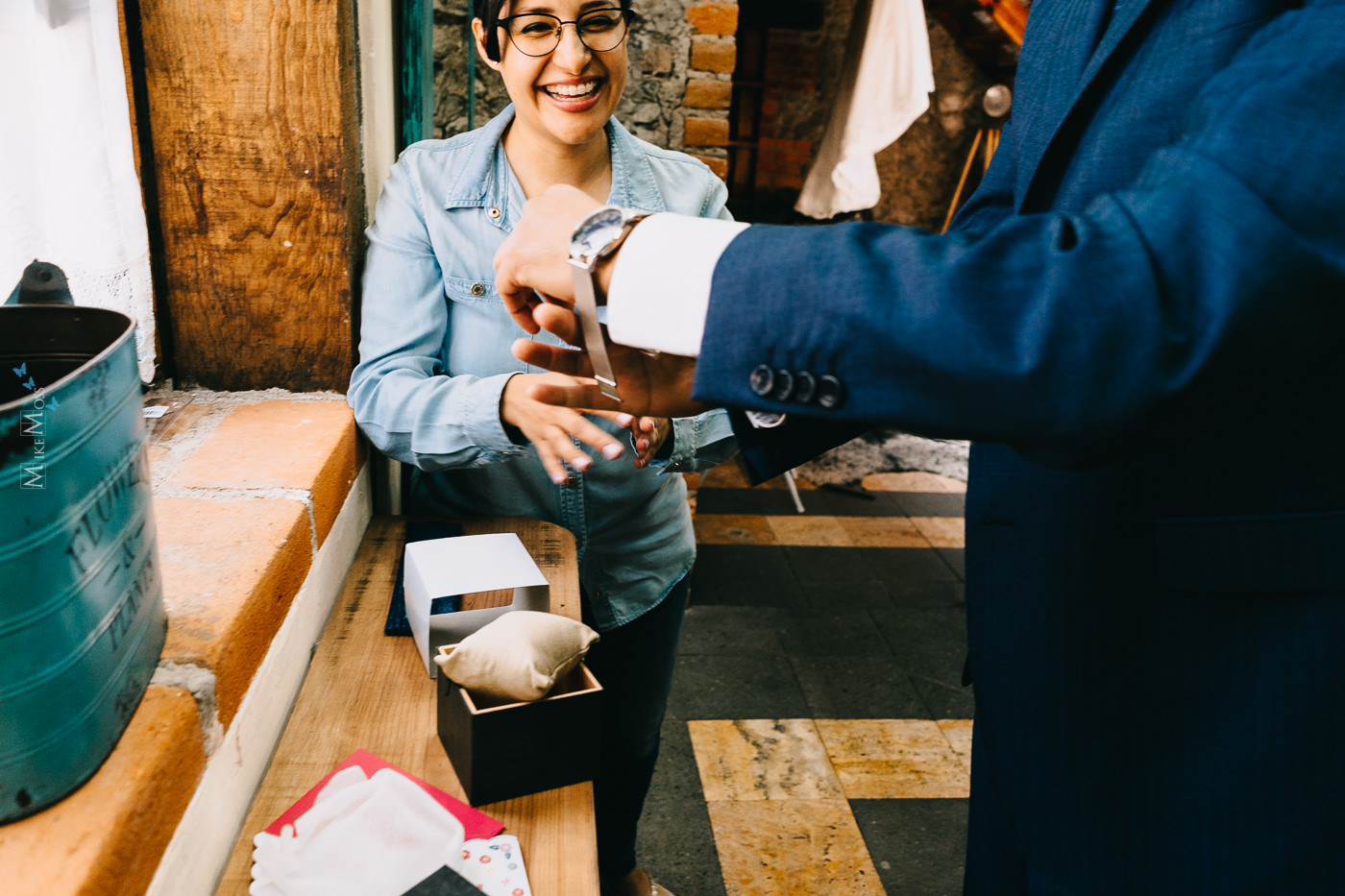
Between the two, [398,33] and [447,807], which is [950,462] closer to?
[398,33]

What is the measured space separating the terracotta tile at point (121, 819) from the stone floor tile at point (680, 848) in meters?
1.60

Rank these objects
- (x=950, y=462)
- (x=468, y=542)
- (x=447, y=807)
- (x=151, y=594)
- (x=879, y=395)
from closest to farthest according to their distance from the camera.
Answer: (x=879, y=395) < (x=151, y=594) < (x=447, y=807) < (x=468, y=542) < (x=950, y=462)

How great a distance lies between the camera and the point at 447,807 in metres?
0.95

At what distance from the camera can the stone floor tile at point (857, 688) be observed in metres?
2.77

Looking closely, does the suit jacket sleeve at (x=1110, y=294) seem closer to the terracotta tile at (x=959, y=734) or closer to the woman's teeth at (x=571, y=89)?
the woman's teeth at (x=571, y=89)

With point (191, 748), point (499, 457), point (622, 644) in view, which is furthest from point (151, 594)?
point (622, 644)

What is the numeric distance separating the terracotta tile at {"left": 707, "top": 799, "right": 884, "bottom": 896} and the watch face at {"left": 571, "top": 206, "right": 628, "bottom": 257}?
185cm

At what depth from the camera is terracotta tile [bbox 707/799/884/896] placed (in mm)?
2059

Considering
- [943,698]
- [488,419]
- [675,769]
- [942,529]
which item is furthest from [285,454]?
[942,529]

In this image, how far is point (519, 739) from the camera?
0.95m

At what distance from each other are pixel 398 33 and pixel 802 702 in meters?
2.25

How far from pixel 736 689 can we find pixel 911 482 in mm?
2326

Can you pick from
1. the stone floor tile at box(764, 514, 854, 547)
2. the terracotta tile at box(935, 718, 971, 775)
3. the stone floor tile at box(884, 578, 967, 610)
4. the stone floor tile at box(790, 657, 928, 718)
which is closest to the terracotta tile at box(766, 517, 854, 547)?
the stone floor tile at box(764, 514, 854, 547)

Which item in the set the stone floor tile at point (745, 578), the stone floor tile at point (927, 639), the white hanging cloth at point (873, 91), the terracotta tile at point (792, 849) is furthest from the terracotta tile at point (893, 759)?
the white hanging cloth at point (873, 91)
